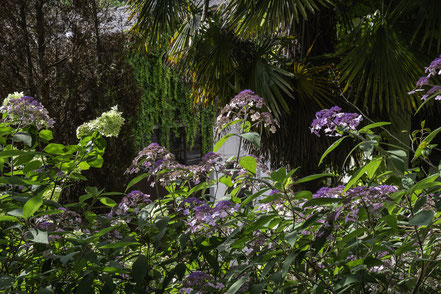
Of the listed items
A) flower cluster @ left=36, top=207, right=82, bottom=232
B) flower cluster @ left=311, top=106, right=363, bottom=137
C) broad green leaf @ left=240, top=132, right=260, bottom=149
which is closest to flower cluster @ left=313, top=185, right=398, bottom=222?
flower cluster @ left=311, top=106, right=363, bottom=137

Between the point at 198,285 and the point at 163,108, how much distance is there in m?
10.5

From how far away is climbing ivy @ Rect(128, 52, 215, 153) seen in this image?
37.2ft

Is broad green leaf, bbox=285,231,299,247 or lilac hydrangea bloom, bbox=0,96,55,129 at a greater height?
lilac hydrangea bloom, bbox=0,96,55,129

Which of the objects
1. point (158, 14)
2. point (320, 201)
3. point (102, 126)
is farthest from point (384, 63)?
point (320, 201)

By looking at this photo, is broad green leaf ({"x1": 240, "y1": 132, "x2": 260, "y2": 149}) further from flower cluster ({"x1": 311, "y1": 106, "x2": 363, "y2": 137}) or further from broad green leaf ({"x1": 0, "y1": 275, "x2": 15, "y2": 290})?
broad green leaf ({"x1": 0, "y1": 275, "x2": 15, "y2": 290})

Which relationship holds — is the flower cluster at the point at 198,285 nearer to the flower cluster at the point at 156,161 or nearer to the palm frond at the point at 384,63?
the flower cluster at the point at 156,161

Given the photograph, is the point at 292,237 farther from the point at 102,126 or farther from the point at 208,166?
the point at 102,126

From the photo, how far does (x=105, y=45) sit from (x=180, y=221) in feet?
22.1

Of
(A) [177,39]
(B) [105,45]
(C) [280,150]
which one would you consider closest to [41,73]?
(B) [105,45]

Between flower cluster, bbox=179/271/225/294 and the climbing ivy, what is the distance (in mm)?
9536

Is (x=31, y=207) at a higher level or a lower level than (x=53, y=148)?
lower

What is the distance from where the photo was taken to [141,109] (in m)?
11.3

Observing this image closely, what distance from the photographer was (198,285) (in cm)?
146

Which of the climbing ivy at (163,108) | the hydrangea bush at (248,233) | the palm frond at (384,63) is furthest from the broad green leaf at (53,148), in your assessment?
the climbing ivy at (163,108)
